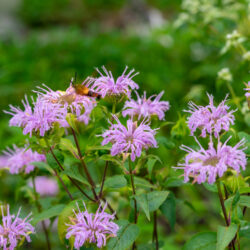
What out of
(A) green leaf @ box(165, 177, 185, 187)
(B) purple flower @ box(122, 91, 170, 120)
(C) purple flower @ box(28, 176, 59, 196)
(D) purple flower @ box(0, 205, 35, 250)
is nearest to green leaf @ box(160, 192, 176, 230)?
(A) green leaf @ box(165, 177, 185, 187)

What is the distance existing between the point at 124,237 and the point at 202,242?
15cm

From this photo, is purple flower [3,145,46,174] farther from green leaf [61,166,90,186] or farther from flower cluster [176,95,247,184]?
flower cluster [176,95,247,184]

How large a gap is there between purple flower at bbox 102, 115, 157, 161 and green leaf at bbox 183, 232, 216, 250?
195 millimetres

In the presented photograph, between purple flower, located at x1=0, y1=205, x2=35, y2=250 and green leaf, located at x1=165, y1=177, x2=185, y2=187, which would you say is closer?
purple flower, located at x1=0, y1=205, x2=35, y2=250

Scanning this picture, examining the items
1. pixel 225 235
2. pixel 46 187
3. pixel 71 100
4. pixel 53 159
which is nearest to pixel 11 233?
pixel 53 159

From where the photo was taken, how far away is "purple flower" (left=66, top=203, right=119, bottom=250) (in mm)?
666

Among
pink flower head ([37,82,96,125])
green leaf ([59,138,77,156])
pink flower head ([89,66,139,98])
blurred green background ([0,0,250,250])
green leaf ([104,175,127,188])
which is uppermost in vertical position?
blurred green background ([0,0,250,250])

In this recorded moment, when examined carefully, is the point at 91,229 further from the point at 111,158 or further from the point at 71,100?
the point at 71,100

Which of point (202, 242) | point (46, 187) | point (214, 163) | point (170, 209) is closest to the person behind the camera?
point (214, 163)

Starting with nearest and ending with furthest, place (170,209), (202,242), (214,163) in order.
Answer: (214,163)
(202,242)
(170,209)

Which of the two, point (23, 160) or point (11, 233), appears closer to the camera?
point (11, 233)

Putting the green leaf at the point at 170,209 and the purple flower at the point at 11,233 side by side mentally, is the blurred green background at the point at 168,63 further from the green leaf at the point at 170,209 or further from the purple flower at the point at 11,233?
the purple flower at the point at 11,233

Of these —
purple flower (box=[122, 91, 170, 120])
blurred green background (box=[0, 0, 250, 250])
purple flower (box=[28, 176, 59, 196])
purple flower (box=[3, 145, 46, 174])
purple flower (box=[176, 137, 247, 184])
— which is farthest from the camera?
purple flower (box=[28, 176, 59, 196])

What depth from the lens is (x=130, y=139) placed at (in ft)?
2.41
